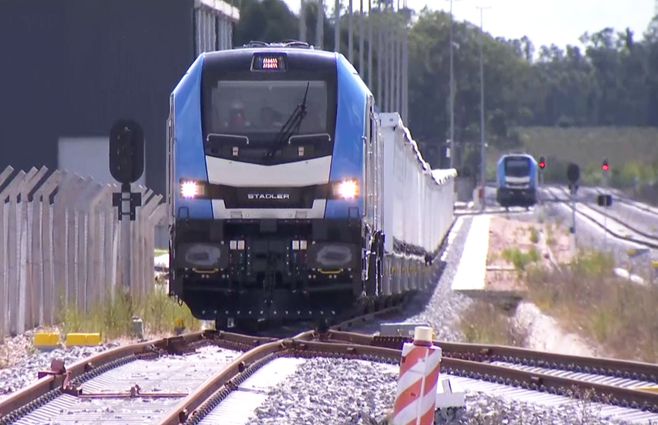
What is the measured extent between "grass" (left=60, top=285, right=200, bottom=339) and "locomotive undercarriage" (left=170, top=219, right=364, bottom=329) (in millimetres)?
1257

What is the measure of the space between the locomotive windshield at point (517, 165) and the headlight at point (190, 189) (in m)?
65.7

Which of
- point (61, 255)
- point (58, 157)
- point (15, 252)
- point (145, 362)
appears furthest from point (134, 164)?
point (58, 157)

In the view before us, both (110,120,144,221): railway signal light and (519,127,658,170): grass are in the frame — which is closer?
(110,120,144,221): railway signal light

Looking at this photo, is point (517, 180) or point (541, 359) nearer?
point (541, 359)

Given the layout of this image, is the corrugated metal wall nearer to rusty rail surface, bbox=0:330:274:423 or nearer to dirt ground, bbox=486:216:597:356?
dirt ground, bbox=486:216:597:356

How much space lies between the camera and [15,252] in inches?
714

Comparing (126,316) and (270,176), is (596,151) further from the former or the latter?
(270,176)

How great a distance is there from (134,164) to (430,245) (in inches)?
510

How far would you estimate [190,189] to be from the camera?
17109 millimetres

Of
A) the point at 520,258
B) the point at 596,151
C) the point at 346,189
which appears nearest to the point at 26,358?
the point at 346,189

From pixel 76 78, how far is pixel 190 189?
3017cm

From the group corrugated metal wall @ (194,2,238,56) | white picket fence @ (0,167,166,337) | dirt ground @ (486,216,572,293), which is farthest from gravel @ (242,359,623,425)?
corrugated metal wall @ (194,2,238,56)

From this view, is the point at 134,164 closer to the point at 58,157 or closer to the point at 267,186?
the point at 267,186

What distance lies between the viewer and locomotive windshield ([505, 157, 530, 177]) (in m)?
81.8
